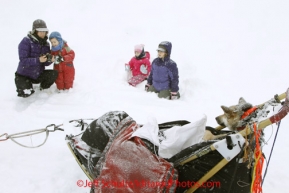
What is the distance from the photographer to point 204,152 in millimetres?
1822

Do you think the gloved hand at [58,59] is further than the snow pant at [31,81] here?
Yes

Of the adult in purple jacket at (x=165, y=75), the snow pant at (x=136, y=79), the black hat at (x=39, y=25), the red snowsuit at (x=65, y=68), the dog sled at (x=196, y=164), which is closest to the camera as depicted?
the dog sled at (x=196, y=164)

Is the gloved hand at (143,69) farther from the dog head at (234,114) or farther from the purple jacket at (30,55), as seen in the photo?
the dog head at (234,114)

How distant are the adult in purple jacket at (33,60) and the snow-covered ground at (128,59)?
0.88ft

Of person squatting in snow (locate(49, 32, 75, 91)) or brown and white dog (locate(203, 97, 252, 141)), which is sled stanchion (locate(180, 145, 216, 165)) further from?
person squatting in snow (locate(49, 32, 75, 91))

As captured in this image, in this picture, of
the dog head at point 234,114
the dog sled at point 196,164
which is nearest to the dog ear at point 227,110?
the dog head at point 234,114

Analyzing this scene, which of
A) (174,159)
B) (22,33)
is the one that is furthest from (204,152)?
(22,33)

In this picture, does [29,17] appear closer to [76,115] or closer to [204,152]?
[76,115]

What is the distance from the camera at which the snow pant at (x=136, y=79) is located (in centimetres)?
571

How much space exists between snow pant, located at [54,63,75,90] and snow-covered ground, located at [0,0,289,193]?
199 mm

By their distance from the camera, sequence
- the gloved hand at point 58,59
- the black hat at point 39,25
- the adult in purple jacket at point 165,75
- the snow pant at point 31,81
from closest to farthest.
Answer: the black hat at point 39,25, the snow pant at point 31,81, the gloved hand at point 58,59, the adult in purple jacket at point 165,75

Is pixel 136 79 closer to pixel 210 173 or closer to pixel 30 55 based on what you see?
pixel 30 55

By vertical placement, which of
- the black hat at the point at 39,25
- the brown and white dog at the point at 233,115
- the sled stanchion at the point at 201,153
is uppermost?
the black hat at the point at 39,25

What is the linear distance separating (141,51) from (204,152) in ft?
14.1
